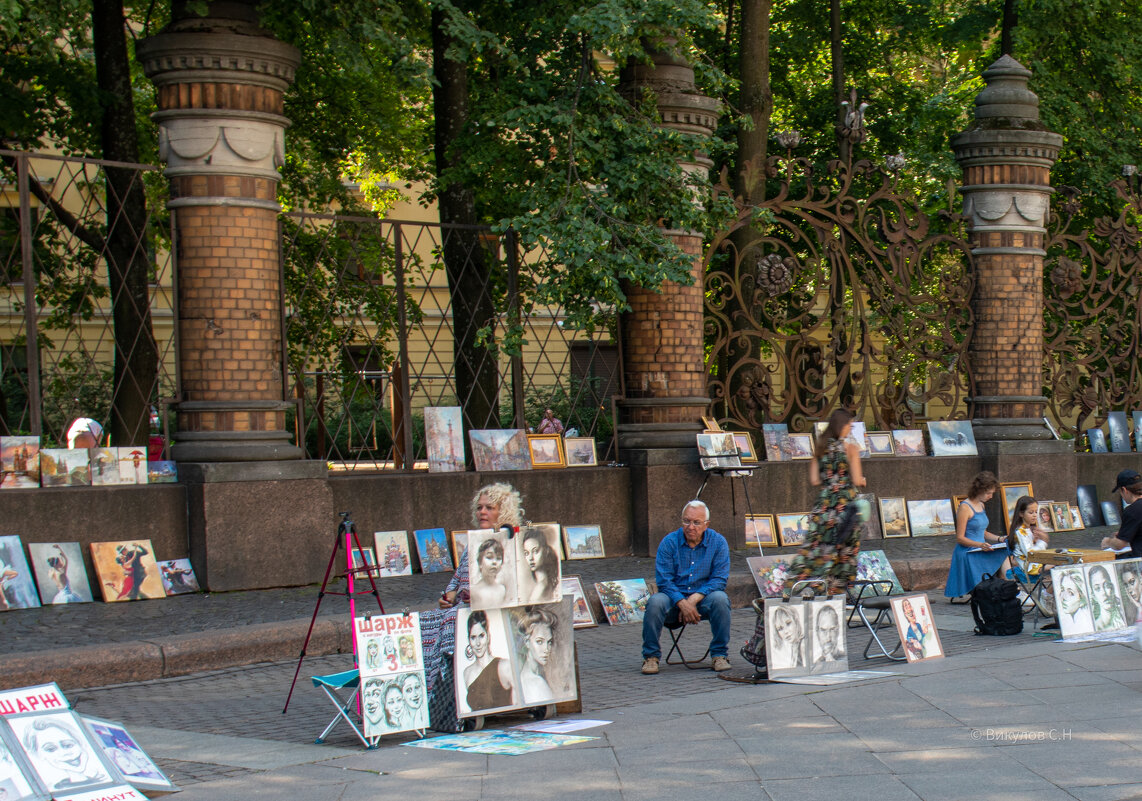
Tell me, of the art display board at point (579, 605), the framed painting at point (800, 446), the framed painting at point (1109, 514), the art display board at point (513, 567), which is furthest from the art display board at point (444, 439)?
the framed painting at point (1109, 514)

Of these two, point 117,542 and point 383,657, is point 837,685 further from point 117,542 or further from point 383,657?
point 117,542

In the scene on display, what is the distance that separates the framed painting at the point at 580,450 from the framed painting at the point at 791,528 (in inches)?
91.7

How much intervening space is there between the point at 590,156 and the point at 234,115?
3349mm

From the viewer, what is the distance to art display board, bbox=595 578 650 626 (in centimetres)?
1148

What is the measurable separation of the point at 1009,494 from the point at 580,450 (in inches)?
223

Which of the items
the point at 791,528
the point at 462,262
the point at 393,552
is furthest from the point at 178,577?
the point at 791,528

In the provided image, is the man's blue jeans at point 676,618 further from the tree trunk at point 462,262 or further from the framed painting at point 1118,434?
the framed painting at point 1118,434

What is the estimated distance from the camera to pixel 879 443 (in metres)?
16.0

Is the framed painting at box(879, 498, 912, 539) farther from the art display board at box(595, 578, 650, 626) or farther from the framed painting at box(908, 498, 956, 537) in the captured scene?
the art display board at box(595, 578, 650, 626)

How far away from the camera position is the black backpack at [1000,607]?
10.4m

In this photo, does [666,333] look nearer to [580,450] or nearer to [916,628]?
[580,450]

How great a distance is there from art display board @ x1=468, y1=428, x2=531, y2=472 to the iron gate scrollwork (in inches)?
107

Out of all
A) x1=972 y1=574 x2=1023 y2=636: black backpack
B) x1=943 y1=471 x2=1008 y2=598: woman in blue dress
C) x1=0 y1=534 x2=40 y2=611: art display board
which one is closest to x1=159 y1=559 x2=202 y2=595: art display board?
x1=0 y1=534 x2=40 y2=611: art display board

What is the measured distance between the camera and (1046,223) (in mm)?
17031
